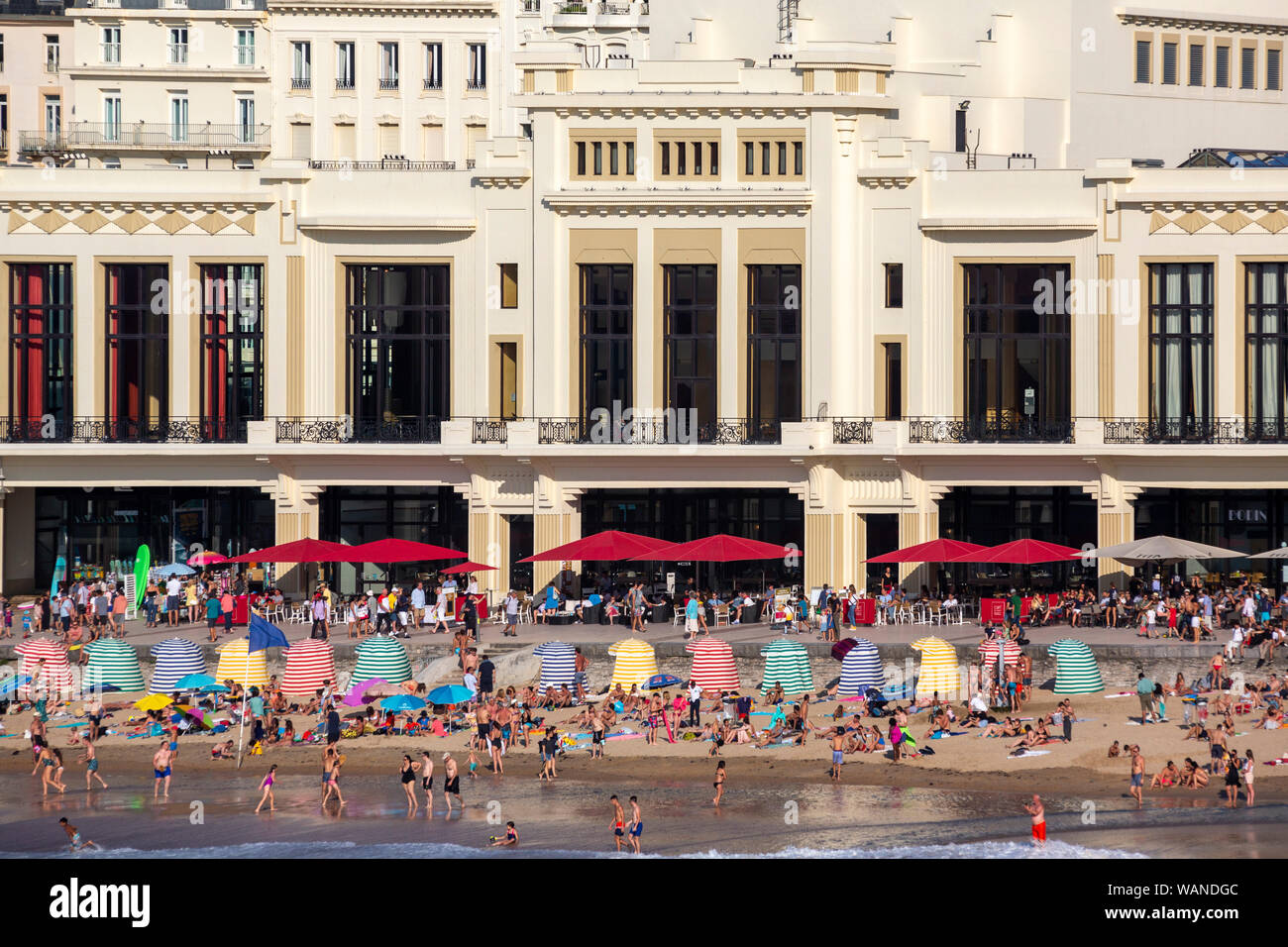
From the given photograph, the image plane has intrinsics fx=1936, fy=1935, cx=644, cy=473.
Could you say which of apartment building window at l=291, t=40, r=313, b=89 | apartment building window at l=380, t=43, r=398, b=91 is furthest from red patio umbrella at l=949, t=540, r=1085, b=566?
apartment building window at l=291, t=40, r=313, b=89

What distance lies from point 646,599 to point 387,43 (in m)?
35.7

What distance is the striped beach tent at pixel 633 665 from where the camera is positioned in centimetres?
5697

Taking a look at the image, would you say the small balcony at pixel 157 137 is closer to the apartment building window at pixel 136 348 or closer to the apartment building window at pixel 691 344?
the apartment building window at pixel 136 348

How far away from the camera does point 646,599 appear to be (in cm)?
6669

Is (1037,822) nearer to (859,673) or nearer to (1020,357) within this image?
(859,673)

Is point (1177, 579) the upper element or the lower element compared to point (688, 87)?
lower

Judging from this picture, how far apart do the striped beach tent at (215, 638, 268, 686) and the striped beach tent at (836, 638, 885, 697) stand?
17312mm

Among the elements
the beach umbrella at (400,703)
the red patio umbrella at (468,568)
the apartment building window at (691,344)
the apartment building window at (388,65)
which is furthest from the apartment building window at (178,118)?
the beach umbrella at (400,703)

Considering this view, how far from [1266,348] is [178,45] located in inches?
2108

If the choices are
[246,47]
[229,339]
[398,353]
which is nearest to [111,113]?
[246,47]

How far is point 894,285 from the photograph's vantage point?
2694 inches
